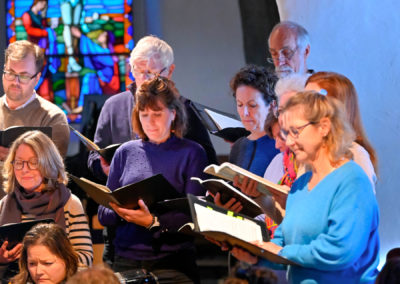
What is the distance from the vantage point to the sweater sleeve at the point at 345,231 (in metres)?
2.79

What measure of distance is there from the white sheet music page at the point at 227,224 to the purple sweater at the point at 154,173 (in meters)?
0.72

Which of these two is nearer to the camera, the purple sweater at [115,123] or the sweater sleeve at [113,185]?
the sweater sleeve at [113,185]

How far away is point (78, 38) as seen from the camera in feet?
26.0

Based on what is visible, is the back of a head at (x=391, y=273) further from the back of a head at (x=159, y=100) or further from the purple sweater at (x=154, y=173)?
the back of a head at (x=159, y=100)

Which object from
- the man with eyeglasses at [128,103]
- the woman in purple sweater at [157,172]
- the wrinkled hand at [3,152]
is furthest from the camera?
the man with eyeglasses at [128,103]

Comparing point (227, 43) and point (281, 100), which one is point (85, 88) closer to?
point (227, 43)

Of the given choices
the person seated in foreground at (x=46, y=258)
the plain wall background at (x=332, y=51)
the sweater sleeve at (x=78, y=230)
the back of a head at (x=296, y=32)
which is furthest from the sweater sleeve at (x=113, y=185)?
the plain wall background at (x=332, y=51)

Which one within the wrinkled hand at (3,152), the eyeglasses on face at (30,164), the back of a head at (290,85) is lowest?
the eyeglasses on face at (30,164)

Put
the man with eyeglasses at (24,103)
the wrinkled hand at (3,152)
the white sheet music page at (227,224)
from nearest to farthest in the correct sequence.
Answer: the white sheet music page at (227,224), the wrinkled hand at (3,152), the man with eyeglasses at (24,103)

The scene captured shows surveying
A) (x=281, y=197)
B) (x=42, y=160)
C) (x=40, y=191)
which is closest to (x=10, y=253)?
(x=40, y=191)

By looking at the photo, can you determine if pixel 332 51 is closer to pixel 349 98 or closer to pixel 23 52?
pixel 23 52

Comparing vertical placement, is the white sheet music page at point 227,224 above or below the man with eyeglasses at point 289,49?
below

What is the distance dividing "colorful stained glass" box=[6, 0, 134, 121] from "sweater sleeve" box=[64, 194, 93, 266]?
383 centimetres

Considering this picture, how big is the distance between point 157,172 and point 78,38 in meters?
4.33
